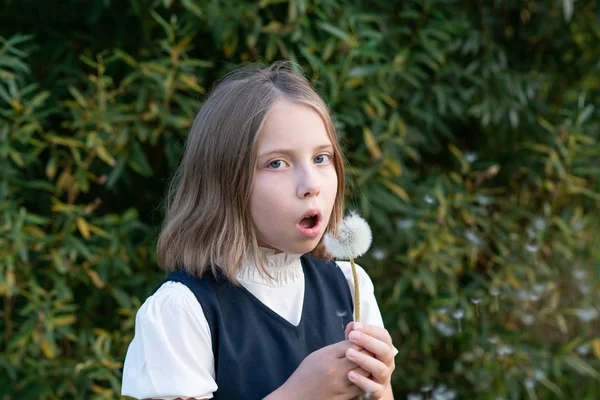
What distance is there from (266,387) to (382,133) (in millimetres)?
1581

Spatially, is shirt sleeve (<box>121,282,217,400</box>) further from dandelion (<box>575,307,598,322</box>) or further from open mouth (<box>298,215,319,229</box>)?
dandelion (<box>575,307,598,322</box>)

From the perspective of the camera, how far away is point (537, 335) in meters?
3.62

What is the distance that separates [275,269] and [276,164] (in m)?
0.27

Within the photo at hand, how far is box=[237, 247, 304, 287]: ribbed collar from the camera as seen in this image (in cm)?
166

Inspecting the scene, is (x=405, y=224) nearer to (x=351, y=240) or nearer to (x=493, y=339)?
(x=493, y=339)

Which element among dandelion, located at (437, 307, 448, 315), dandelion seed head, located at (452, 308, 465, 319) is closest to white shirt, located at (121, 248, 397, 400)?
dandelion seed head, located at (452, 308, 465, 319)

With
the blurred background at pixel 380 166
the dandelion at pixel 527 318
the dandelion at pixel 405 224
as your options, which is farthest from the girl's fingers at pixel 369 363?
the dandelion at pixel 527 318

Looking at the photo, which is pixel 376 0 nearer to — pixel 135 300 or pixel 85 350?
pixel 135 300

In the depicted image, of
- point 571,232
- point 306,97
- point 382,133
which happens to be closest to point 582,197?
point 571,232

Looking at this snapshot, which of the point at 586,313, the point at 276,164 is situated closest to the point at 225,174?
the point at 276,164

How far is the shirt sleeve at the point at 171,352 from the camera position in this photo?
150 centimetres

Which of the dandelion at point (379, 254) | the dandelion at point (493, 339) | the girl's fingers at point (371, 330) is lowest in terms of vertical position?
the dandelion at point (493, 339)

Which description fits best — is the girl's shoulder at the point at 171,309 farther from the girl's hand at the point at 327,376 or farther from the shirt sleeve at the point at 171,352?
the girl's hand at the point at 327,376

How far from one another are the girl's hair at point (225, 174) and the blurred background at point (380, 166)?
0.84 m
